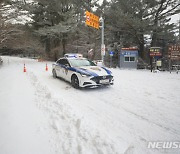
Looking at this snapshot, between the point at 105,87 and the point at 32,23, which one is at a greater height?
the point at 32,23

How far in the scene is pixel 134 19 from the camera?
18469 mm

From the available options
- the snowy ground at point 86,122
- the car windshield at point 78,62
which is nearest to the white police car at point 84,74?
the car windshield at point 78,62

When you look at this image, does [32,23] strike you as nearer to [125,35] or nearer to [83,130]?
[125,35]

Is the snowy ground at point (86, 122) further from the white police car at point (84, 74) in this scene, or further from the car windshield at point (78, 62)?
the car windshield at point (78, 62)

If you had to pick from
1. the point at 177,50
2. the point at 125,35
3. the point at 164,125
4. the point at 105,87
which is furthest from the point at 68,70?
the point at 125,35

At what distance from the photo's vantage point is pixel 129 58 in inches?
771

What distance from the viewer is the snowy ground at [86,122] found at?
3.08 m

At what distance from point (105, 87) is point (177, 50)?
37.7ft

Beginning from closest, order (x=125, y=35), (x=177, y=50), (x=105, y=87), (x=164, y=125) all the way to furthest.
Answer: (x=164, y=125)
(x=105, y=87)
(x=177, y=50)
(x=125, y=35)

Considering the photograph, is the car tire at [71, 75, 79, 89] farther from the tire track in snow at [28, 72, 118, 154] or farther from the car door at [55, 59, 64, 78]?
the tire track in snow at [28, 72, 118, 154]

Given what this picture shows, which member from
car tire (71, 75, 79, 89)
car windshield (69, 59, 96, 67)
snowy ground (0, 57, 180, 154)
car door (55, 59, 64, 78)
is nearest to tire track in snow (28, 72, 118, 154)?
snowy ground (0, 57, 180, 154)

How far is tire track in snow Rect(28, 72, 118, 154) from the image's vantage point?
9.85 feet

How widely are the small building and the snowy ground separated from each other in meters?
13.4

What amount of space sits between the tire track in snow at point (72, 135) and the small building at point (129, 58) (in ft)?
52.0
